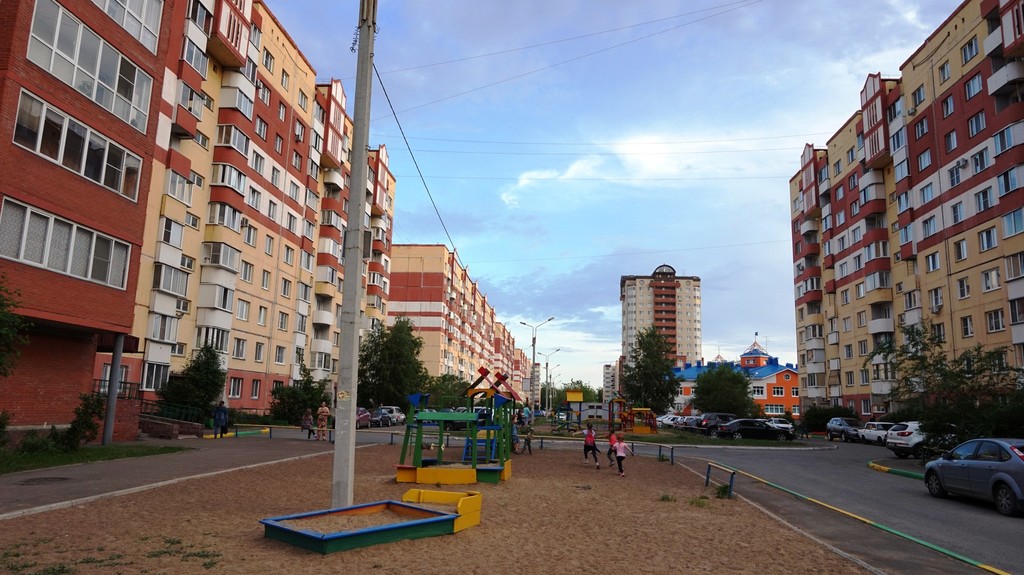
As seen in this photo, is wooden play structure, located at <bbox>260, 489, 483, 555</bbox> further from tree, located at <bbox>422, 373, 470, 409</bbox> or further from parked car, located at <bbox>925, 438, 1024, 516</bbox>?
tree, located at <bbox>422, 373, 470, 409</bbox>

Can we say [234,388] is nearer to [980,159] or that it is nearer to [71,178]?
[71,178]

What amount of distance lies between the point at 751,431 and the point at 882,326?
18579mm

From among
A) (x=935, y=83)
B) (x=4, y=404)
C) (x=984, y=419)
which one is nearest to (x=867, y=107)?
(x=935, y=83)

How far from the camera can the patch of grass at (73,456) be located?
15508 millimetres

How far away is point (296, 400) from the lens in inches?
1629

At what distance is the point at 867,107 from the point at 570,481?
A: 49.6 metres

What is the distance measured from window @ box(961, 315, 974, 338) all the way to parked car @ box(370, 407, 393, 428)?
126 ft

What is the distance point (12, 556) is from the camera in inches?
280

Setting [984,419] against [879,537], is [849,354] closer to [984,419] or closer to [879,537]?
[984,419]

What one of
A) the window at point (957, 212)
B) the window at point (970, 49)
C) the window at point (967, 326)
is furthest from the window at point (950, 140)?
the window at point (967, 326)

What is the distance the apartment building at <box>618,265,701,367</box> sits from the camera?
603 feet

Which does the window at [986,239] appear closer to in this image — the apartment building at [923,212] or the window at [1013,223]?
the apartment building at [923,212]

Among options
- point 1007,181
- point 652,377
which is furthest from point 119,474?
point 652,377

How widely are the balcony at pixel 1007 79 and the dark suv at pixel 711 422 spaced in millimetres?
25734
